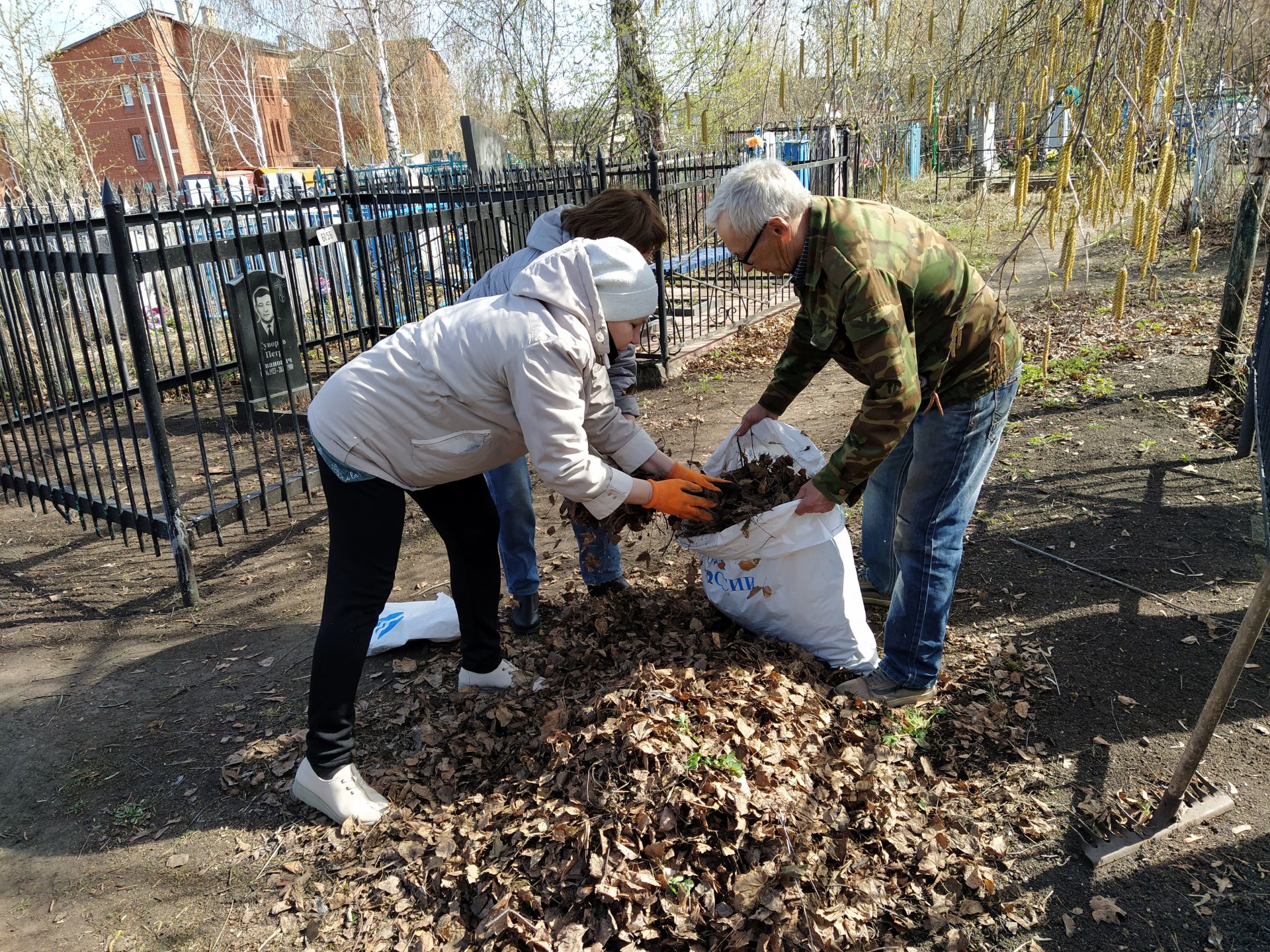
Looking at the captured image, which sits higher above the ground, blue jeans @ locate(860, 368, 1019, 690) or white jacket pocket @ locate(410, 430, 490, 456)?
white jacket pocket @ locate(410, 430, 490, 456)

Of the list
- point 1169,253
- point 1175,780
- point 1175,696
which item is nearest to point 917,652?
point 1175,780

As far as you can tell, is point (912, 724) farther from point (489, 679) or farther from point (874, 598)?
point (489, 679)

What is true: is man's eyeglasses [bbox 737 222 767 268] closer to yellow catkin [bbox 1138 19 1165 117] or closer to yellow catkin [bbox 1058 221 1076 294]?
yellow catkin [bbox 1058 221 1076 294]

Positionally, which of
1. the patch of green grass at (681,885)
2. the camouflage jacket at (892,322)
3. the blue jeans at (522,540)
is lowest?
the patch of green grass at (681,885)

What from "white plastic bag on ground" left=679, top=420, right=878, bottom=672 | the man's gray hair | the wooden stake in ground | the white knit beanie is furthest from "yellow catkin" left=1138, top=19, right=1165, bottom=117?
the wooden stake in ground

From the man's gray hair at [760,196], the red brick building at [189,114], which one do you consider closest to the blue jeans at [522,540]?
the man's gray hair at [760,196]

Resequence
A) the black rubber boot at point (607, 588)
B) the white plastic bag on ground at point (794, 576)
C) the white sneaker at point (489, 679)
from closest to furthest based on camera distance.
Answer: the white plastic bag on ground at point (794, 576)
the white sneaker at point (489, 679)
the black rubber boot at point (607, 588)

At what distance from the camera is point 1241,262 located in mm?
5273

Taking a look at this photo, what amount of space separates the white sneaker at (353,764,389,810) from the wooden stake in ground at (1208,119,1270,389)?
201 inches

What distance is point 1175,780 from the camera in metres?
2.31

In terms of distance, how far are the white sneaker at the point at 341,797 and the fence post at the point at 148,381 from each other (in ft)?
6.19

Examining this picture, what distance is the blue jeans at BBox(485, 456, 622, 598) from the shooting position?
3.30 metres

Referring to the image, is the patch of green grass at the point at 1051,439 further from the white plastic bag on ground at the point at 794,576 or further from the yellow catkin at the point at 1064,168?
the yellow catkin at the point at 1064,168

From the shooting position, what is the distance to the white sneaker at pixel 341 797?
251 centimetres
